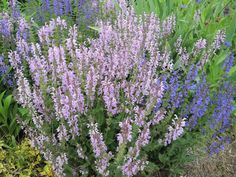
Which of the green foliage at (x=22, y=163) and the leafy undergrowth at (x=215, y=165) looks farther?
the leafy undergrowth at (x=215, y=165)

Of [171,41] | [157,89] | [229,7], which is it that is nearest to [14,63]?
[157,89]

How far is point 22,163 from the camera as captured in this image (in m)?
2.88

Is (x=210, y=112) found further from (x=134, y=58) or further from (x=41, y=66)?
(x=41, y=66)

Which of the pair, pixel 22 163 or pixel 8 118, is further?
pixel 8 118

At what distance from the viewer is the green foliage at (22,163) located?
2.81 m

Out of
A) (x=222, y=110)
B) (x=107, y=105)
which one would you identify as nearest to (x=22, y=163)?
(x=107, y=105)

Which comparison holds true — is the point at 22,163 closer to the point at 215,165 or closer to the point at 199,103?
the point at 199,103

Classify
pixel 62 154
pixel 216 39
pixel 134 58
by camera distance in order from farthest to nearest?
pixel 216 39 → pixel 134 58 → pixel 62 154

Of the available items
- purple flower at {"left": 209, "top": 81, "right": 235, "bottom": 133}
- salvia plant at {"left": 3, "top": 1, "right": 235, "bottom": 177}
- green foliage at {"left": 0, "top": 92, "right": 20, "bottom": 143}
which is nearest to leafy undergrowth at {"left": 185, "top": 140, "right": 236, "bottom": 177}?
salvia plant at {"left": 3, "top": 1, "right": 235, "bottom": 177}

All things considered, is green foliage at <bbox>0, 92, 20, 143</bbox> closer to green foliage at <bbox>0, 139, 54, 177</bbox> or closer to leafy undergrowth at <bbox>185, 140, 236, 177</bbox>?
green foliage at <bbox>0, 139, 54, 177</bbox>

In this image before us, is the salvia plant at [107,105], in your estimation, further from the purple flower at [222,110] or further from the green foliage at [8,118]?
the green foliage at [8,118]

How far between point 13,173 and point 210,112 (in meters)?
1.66

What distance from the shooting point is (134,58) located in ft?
8.42

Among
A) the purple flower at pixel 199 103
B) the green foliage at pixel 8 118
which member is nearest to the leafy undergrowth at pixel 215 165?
the purple flower at pixel 199 103
